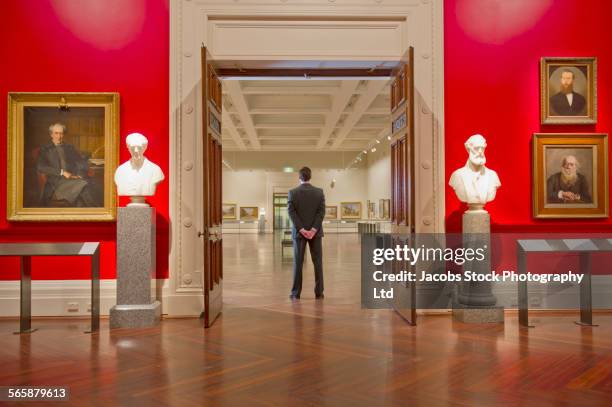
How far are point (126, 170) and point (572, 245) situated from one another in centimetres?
472

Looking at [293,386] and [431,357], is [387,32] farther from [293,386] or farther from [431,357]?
[293,386]

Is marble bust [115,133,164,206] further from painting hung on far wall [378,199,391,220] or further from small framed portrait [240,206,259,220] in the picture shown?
small framed portrait [240,206,259,220]

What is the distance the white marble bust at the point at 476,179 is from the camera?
527 cm

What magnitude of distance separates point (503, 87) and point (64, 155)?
5158mm

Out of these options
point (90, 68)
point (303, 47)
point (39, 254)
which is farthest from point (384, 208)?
point (39, 254)

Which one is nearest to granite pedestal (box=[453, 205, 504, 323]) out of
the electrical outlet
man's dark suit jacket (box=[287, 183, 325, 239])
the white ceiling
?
man's dark suit jacket (box=[287, 183, 325, 239])

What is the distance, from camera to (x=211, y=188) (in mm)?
5336

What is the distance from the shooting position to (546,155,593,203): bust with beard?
19.2ft

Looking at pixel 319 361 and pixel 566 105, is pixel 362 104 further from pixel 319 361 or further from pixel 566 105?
pixel 319 361

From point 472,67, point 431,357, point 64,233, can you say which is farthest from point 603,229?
point 64,233

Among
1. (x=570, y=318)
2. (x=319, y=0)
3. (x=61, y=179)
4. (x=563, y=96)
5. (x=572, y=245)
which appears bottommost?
(x=570, y=318)

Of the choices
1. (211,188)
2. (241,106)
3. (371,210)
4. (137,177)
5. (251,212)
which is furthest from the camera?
(251,212)

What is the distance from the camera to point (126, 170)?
206 inches

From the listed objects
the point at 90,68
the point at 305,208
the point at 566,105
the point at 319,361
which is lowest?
the point at 319,361
